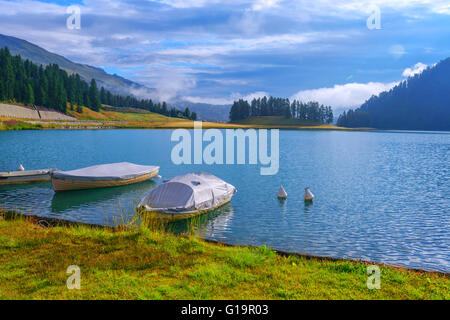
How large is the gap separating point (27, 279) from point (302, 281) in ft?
26.7

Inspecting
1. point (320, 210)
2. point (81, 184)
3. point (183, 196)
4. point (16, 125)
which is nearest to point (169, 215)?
point (183, 196)

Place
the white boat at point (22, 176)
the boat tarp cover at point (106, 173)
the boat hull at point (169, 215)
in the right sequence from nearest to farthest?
the boat hull at point (169, 215)
the boat tarp cover at point (106, 173)
the white boat at point (22, 176)

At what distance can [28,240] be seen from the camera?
1355 cm

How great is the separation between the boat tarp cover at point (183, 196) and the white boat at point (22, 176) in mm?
19169

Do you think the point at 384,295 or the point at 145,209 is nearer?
the point at 384,295

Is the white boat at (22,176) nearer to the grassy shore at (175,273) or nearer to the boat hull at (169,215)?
the boat hull at (169,215)

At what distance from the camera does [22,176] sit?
34438mm

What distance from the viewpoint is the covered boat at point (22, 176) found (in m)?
33.6

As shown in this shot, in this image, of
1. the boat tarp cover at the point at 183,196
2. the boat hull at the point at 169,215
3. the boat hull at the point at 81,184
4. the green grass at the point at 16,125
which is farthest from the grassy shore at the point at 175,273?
the green grass at the point at 16,125

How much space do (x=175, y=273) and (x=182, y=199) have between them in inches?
469

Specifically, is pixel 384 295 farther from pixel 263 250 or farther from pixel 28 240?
pixel 28 240

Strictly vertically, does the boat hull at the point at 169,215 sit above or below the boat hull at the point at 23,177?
below

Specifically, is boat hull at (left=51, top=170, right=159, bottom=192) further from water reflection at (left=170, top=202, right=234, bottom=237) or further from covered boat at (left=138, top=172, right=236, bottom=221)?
water reflection at (left=170, top=202, right=234, bottom=237)
